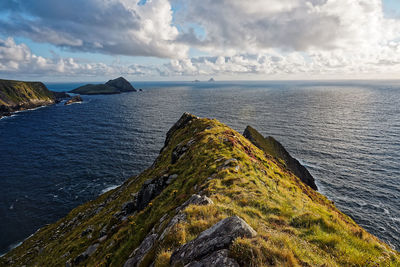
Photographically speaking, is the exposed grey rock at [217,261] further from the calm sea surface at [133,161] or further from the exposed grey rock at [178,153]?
the calm sea surface at [133,161]

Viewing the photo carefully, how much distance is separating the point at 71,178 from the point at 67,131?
61488mm

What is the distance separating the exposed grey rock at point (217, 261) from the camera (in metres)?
6.45

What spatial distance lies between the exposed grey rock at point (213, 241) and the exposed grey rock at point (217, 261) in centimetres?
33

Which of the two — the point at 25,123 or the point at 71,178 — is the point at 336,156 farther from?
the point at 25,123

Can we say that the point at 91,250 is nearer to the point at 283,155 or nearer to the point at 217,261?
the point at 217,261

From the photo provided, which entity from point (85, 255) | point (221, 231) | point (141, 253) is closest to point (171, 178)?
point (85, 255)

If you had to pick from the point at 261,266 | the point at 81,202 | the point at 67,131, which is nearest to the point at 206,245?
the point at 261,266

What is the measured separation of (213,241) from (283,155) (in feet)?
210

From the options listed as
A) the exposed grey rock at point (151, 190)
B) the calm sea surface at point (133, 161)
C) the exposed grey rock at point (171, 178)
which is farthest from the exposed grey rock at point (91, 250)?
the calm sea surface at point (133, 161)

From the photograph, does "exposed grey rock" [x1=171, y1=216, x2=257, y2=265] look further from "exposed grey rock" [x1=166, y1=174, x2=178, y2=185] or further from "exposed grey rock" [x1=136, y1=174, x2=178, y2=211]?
"exposed grey rock" [x1=166, y1=174, x2=178, y2=185]

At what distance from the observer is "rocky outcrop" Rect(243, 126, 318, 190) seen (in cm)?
5671

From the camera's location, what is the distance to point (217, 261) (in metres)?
6.64

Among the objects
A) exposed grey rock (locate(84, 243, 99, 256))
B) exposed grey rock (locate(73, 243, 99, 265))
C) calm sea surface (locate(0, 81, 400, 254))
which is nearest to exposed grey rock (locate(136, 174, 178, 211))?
exposed grey rock (locate(84, 243, 99, 256))

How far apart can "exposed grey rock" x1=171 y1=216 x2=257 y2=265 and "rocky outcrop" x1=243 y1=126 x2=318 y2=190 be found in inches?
2121
